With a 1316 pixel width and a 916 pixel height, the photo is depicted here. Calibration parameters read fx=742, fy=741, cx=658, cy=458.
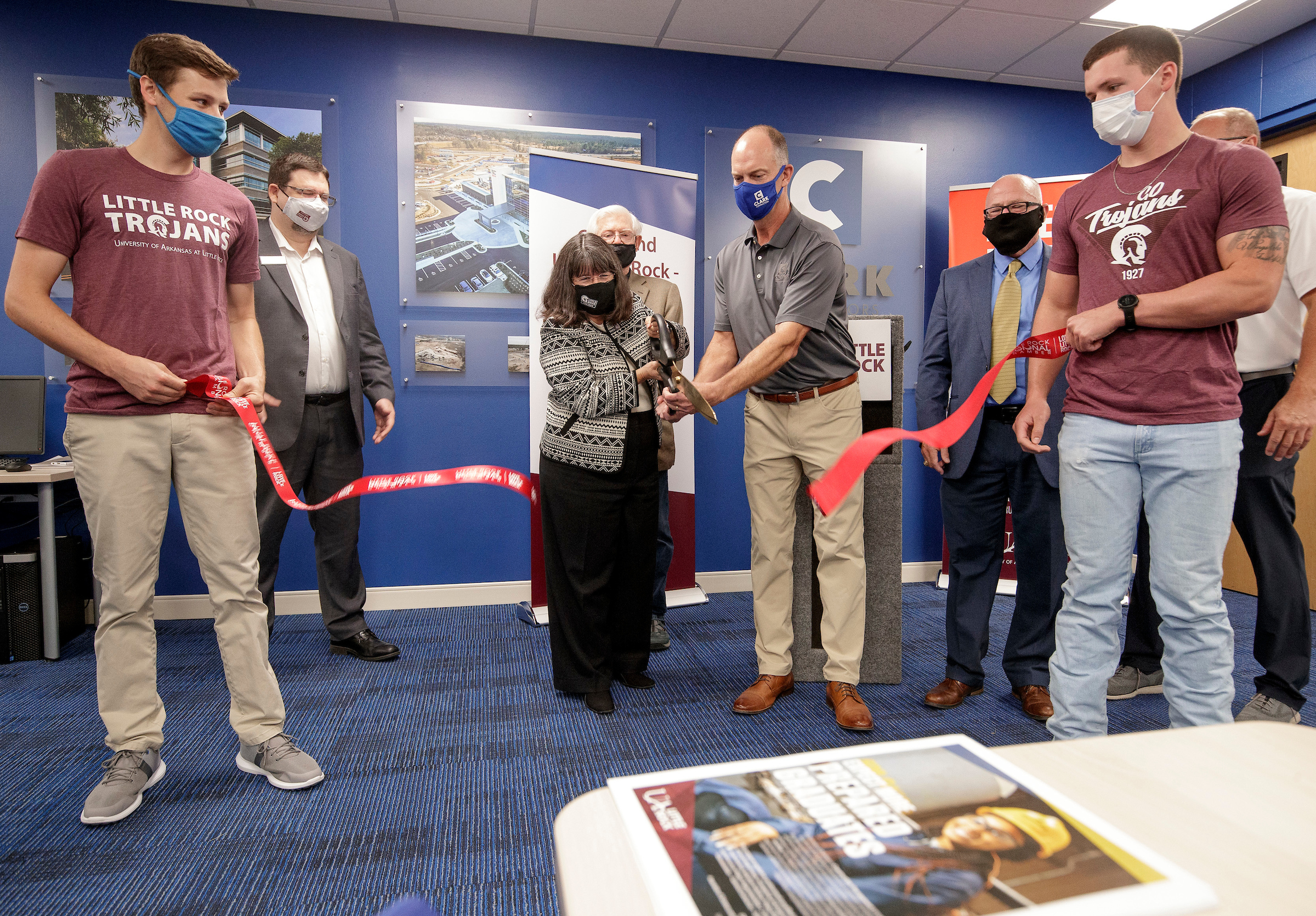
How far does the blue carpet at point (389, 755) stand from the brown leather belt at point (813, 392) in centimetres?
102

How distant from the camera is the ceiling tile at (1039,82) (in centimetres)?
431

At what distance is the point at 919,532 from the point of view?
4320mm

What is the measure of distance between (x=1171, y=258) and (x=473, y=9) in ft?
10.5

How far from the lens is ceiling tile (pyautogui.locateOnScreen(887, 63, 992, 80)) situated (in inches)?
163

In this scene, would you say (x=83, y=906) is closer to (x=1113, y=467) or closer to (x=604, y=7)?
(x=1113, y=467)

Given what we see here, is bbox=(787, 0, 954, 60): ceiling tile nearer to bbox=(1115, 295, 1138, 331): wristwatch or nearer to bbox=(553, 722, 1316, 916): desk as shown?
bbox=(1115, 295, 1138, 331): wristwatch

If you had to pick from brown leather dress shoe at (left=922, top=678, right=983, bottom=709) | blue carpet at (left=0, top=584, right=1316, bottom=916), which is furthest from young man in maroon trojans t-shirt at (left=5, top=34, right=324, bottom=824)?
brown leather dress shoe at (left=922, top=678, right=983, bottom=709)

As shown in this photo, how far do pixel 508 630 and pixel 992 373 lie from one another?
247 cm

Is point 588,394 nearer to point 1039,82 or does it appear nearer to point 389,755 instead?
point 389,755

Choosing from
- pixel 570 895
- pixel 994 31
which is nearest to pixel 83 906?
pixel 570 895

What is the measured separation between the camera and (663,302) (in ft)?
10.7

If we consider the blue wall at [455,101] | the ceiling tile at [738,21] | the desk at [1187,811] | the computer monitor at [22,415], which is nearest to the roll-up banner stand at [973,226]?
the blue wall at [455,101]

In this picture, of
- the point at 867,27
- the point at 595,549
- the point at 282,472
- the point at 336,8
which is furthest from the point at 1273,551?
the point at 336,8

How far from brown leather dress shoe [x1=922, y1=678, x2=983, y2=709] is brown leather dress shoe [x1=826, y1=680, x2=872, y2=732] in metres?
0.24
